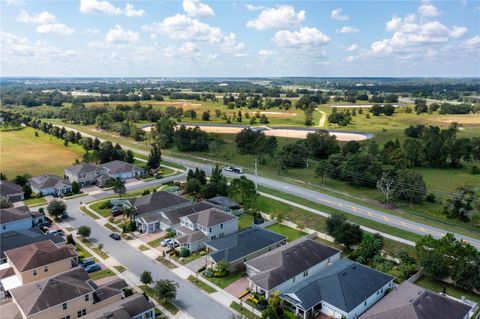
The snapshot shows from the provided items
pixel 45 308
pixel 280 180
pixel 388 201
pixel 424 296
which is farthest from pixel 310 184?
pixel 45 308

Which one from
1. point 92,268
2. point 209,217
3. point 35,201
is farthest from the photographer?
point 35,201

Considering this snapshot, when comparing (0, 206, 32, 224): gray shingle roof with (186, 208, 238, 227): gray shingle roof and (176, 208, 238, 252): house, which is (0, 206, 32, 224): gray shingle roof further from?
(186, 208, 238, 227): gray shingle roof

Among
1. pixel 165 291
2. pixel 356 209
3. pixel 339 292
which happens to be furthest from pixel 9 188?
pixel 356 209

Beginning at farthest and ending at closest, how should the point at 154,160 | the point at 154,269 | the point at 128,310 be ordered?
the point at 154,160 → the point at 154,269 → the point at 128,310

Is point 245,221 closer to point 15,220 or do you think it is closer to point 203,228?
point 203,228

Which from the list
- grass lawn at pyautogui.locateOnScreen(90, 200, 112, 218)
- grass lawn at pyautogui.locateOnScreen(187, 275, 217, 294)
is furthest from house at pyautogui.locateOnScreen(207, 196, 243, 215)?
grass lawn at pyautogui.locateOnScreen(187, 275, 217, 294)

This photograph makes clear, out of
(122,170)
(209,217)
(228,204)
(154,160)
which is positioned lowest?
(228,204)

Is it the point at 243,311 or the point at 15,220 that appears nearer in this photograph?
the point at 243,311
